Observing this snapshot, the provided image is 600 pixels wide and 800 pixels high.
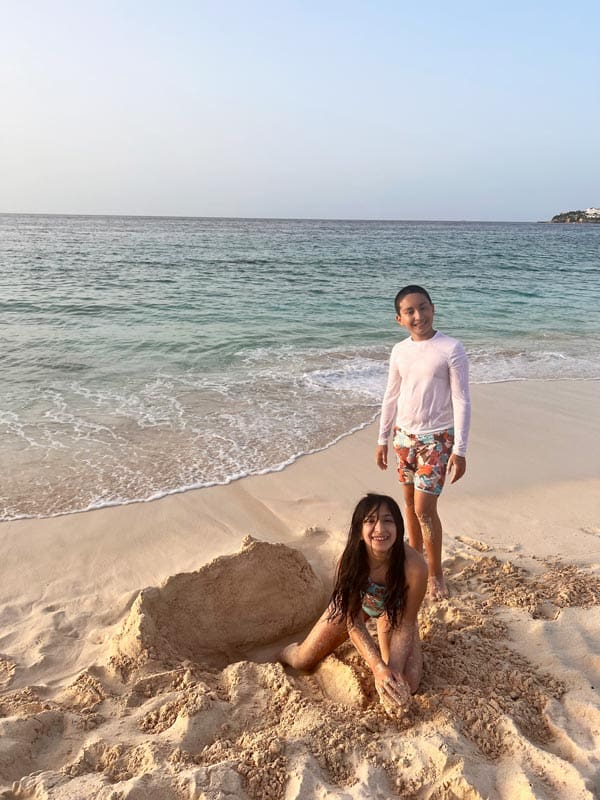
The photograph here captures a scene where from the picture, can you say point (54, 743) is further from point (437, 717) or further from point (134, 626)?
point (437, 717)

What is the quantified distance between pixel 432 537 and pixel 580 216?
122881mm

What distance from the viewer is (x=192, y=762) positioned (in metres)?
2.12

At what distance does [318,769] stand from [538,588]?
1817 mm

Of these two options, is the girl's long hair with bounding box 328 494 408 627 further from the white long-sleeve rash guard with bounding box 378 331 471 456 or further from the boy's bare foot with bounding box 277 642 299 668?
the white long-sleeve rash guard with bounding box 378 331 471 456

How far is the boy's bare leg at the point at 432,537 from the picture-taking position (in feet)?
10.8

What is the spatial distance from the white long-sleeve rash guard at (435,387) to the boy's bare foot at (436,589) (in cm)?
79

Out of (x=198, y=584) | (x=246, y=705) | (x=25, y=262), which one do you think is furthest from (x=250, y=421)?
(x=25, y=262)

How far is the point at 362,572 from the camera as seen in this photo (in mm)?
2670

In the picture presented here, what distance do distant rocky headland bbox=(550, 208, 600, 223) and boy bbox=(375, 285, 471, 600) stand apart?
380 feet

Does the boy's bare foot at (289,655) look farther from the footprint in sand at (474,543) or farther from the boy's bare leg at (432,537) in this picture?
the footprint in sand at (474,543)

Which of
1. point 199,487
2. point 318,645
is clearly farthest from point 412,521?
point 199,487

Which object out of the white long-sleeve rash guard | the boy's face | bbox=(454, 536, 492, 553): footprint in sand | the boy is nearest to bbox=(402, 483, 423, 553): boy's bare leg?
the boy

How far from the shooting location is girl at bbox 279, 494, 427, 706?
2539mm

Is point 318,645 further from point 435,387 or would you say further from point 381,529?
point 435,387
